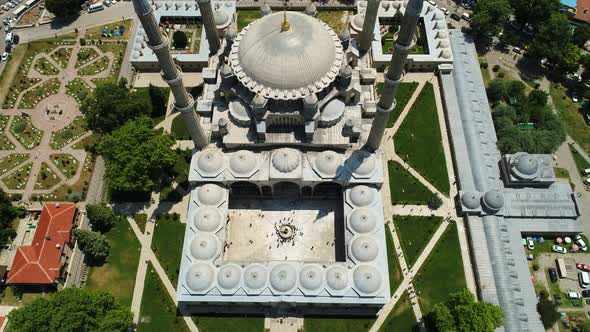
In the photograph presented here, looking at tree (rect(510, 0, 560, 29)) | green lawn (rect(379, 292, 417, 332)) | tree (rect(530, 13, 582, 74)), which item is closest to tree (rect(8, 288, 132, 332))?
green lawn (rect(379, 292, 417, 332))

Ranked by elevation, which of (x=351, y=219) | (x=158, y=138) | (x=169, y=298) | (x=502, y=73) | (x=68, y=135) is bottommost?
(x=169, y=298)

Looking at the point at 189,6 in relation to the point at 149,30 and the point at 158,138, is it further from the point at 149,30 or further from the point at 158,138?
the point at 149,30

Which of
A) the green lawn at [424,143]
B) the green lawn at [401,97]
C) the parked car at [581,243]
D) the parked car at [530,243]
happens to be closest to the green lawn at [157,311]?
the green lawn at [424,143]

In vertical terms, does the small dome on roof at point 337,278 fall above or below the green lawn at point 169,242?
below

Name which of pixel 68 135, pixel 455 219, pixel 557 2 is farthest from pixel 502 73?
pixel 68 135

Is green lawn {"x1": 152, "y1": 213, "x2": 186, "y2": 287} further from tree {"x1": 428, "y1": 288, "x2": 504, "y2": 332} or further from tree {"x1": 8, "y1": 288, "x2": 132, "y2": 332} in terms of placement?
tree {"x1": 428, "y1": 288, "x2": 504, "y2": 332}

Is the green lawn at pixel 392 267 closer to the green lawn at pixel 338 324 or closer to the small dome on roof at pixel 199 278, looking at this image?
the green lawn at pixel 338 324
